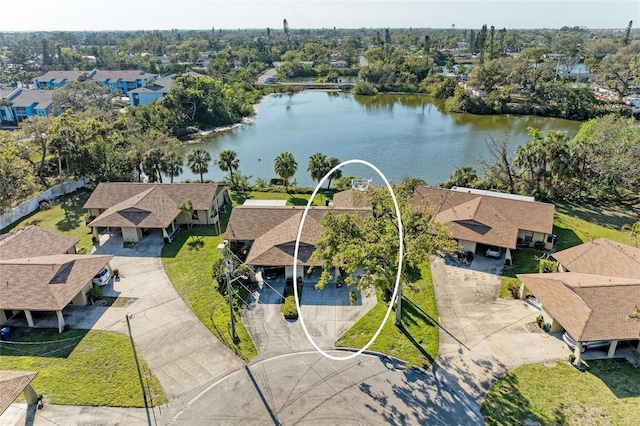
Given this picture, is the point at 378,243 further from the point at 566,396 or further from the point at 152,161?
the point at 152,161

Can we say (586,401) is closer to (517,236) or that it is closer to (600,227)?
(517,236)

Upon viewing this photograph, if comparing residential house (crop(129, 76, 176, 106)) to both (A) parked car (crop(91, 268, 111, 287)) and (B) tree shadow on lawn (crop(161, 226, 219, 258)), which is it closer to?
(B) tree shadow on lawn (crop(161, 226, 219, 258))

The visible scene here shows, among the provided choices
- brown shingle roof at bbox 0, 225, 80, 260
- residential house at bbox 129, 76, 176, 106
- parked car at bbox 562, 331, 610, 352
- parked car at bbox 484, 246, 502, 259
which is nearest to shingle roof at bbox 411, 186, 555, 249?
parked car at bbox 484, 246, 502, 259

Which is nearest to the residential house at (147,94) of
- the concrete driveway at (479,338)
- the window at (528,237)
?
the window at (528,237)

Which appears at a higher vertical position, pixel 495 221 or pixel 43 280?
pixel 495 221

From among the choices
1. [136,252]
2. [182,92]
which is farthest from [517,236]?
[182,92]

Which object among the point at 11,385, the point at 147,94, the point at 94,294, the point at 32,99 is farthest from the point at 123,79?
the point at 11,385

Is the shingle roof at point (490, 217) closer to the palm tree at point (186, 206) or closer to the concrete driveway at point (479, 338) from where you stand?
the concrete driveway at point (479, 338)
